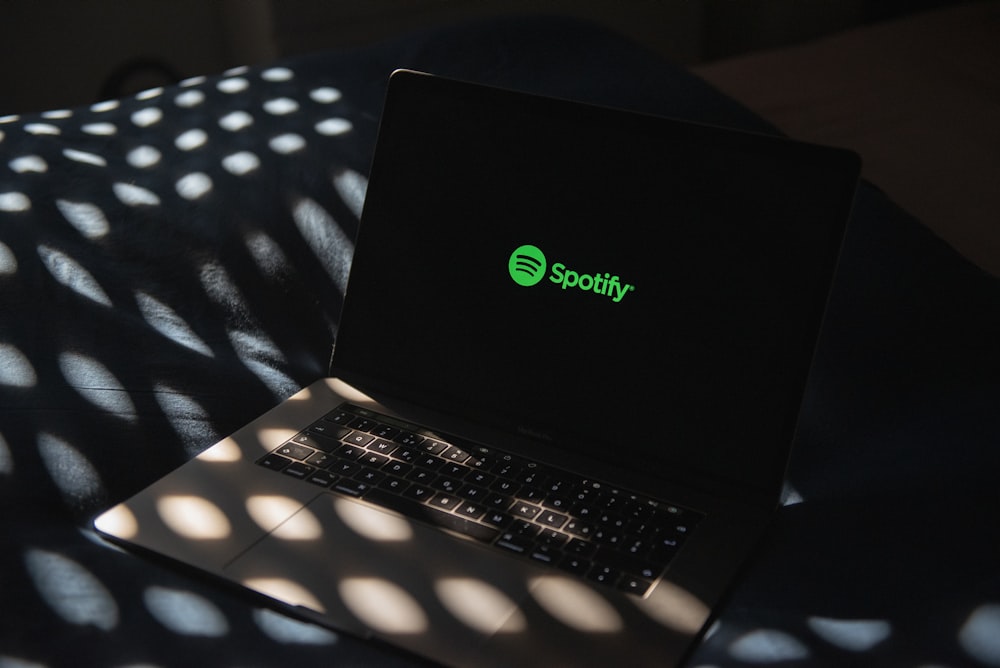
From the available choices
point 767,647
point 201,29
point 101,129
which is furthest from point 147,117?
point 201,29

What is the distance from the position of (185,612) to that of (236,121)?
0.70 metres

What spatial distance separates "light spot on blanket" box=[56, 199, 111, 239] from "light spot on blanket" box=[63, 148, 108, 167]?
8 cm

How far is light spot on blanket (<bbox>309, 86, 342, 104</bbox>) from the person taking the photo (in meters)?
1.22

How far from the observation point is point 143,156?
3.59ft

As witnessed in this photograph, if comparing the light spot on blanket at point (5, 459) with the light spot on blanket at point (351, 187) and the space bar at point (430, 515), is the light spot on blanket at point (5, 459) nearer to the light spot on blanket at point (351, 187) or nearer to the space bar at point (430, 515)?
the space bar at point (430, 515)

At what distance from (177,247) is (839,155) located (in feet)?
2.10

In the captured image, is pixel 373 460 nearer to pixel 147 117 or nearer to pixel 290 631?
pixel 290 631

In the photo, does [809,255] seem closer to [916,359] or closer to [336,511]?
[916,359]

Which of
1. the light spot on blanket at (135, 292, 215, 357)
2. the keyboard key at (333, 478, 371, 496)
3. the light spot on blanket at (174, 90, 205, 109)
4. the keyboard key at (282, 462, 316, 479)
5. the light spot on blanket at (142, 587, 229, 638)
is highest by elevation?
the light spot on blanket at (174, 90, 205, 109)

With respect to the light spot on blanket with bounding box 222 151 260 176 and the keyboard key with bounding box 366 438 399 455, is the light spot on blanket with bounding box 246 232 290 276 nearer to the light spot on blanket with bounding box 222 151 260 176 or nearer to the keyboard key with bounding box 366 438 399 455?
the light spot on blanket with bounding box 222 151 260 176

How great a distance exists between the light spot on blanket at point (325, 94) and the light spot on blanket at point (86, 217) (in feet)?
1.09

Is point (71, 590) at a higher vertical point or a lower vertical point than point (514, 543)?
lower

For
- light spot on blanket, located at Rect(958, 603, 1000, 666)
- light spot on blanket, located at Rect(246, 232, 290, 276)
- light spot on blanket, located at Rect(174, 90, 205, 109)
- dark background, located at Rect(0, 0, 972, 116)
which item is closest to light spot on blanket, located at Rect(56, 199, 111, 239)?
light spot on blanket, located at Rect(246, 232, 290, 276)

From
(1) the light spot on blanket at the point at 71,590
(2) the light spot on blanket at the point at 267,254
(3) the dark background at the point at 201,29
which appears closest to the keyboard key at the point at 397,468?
(1) the light spot on blanket at the point at 71,590
